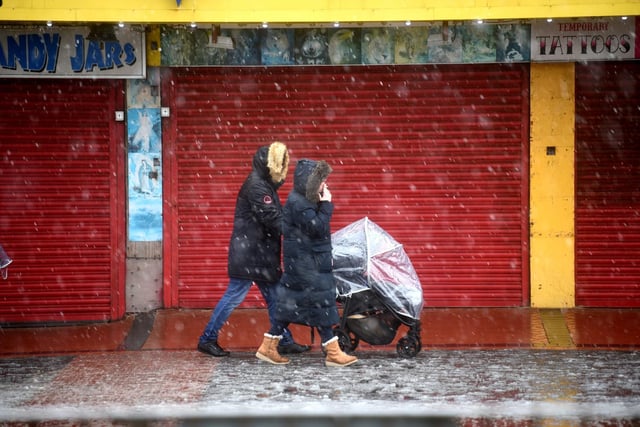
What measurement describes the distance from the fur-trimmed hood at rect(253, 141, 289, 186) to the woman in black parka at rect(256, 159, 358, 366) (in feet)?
1.02

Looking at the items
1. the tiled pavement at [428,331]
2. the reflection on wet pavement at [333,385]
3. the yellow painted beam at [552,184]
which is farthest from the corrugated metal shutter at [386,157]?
the reflection on wet pavement at [333,385]

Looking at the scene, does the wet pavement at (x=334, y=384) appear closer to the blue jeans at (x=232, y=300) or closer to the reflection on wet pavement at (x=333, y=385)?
the reflection on wet pavement at (x=333, y=385)

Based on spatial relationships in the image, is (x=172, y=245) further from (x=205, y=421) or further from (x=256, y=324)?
(x=205, y=421)

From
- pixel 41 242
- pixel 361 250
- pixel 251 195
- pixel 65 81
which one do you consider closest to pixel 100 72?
pixel 65 81

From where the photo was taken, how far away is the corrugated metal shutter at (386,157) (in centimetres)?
1277

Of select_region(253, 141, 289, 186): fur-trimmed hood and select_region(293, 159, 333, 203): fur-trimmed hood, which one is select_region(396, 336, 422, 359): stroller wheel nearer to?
select_region(293, 159, 333, 203): fur-trimmed hood

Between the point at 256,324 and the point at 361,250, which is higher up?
the point at 361,250

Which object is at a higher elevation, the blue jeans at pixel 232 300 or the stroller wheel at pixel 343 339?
the blue jeans at pixel 232 300

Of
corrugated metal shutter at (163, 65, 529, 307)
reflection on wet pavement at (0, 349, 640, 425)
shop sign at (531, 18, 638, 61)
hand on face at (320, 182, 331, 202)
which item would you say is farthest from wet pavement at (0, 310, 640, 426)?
shop sign at (531, 18, 638, 61)

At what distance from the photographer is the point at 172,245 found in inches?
507

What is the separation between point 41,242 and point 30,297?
65cm

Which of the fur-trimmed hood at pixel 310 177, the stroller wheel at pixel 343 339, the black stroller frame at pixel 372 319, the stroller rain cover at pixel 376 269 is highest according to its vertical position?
the fur-trimmed hood at pixel 310 177

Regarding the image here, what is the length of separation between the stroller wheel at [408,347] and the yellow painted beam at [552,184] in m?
3.08

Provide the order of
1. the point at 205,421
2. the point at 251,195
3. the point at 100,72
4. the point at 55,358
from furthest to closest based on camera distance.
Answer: the point at 100,72
the point at 55,358
the point at 251,195
the point at 205,421
